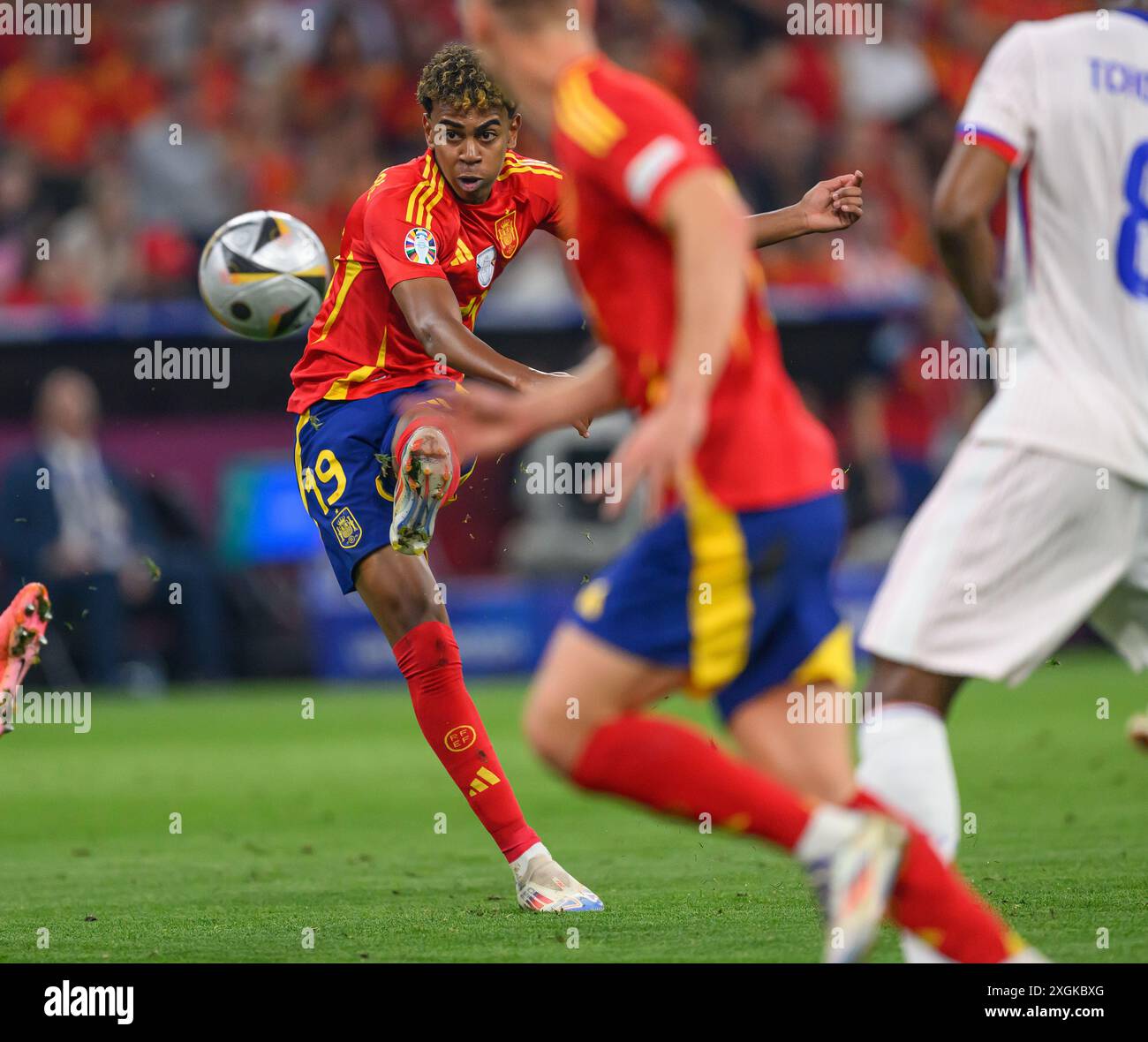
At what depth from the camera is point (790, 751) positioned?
3859mm

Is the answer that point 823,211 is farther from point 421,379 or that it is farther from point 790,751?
point 790,751

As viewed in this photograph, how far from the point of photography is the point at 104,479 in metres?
14.0

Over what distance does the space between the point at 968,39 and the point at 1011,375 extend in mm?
15407

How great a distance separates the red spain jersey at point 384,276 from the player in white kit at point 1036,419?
2.28m

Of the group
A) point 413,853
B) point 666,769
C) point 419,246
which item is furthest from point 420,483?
point 666,769

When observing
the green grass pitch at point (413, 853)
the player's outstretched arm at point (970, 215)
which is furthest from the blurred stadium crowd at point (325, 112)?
the player's outstretched arm at point (970, 215)

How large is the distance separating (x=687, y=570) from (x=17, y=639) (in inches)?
129

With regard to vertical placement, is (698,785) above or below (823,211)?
below

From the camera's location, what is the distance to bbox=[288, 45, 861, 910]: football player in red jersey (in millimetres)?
5781

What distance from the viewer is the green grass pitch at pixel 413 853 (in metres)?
5.08

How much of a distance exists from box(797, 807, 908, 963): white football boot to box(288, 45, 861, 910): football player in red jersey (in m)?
2.18

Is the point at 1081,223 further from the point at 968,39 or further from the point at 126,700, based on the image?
the point at 968,39
